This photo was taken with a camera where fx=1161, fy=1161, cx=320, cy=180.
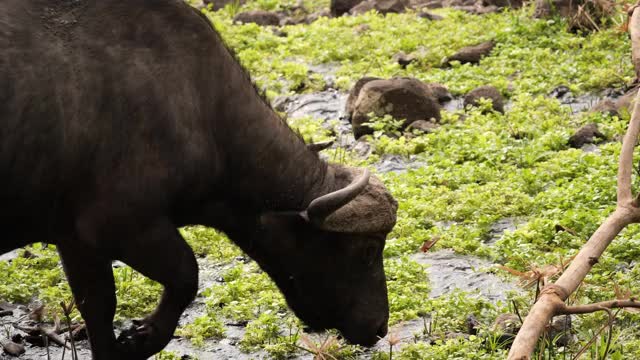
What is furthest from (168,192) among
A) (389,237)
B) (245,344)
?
(389,237)

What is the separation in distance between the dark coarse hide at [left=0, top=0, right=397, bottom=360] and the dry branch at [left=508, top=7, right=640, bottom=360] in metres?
1.20

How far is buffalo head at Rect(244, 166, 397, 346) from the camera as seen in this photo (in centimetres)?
536

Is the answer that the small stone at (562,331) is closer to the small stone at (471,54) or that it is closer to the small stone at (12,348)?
the small stone at (12,348)

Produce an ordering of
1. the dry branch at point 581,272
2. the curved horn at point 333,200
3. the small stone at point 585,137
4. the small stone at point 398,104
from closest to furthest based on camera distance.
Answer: the dry branch at point 581,272 < the curved horn at point 333,200 < the small stone at point 585,137 < the small stone at point 398,104

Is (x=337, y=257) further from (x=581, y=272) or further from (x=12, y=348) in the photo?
(x=12, y=348)

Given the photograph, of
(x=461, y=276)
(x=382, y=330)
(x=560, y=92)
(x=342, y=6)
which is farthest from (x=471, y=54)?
(x=382, y=330)

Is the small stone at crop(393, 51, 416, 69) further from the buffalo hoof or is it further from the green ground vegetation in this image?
the buffalo hoof

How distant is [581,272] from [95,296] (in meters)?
2.35

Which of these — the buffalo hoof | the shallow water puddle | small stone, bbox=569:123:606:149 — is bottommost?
small stone, bbox=569:123:606:149

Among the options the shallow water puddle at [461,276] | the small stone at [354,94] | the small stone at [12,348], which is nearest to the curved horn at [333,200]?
the shallow water puddle at [461,276]

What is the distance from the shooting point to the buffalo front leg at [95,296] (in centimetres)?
536

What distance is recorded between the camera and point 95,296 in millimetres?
5469

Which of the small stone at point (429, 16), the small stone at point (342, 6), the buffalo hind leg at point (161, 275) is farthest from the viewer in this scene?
the small stone at point (342, 6)

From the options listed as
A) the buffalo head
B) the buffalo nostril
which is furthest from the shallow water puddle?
the buffalo head
